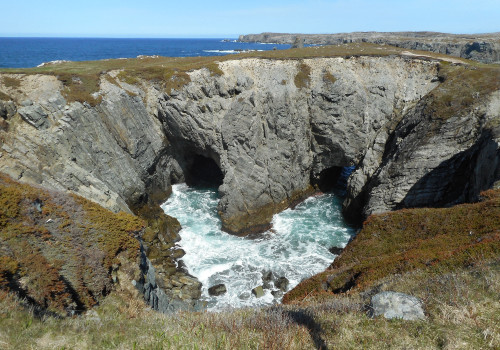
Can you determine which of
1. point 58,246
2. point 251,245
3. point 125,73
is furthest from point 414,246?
point 125,73

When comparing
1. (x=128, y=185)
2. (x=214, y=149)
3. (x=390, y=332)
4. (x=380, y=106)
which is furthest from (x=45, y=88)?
(x=380, y=106)

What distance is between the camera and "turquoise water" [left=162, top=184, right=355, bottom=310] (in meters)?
28.7

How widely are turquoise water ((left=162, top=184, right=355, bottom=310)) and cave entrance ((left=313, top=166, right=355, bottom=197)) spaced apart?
3.21m

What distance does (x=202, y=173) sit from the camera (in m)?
48.6

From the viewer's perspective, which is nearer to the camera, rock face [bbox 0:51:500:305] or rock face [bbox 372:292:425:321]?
rock face [bbox 372:292:425:321]

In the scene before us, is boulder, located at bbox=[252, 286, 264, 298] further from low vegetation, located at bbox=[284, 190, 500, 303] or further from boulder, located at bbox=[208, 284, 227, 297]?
low vegetation, located at bbox=[284, 190, 500, 303]

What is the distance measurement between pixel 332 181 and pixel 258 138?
55.7 feet

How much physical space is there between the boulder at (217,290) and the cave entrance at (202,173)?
21611 millimetres

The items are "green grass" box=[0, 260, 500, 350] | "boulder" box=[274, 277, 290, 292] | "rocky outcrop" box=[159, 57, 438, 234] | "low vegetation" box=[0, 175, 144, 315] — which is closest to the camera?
"green grass" box=[0, 260, 500, 350]

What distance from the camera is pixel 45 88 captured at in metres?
31.1

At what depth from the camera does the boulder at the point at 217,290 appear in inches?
1062

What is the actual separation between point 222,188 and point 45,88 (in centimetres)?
2236

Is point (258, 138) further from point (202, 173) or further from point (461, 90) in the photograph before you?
point (461, 90)

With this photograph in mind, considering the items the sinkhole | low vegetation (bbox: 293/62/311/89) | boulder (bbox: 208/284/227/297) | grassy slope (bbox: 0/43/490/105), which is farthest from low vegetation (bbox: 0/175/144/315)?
low vegetation (bbox: 293/62/311/89)
